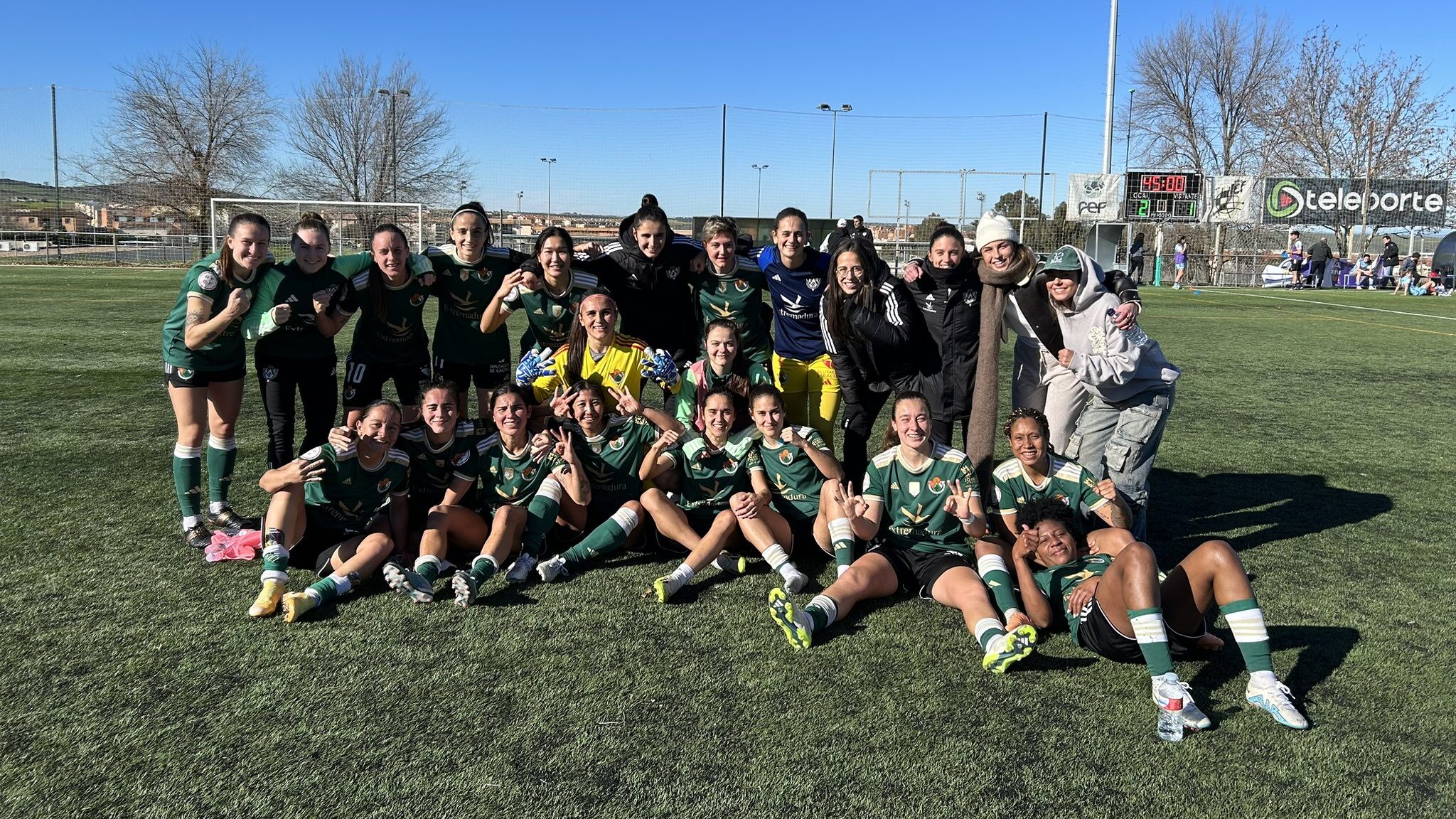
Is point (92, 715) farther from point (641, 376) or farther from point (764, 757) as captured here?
point (641, 376)

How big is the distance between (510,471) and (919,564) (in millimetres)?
1864

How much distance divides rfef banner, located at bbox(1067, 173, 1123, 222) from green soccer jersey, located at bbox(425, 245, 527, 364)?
26.4 m

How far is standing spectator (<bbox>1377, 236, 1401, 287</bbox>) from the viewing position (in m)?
28.5

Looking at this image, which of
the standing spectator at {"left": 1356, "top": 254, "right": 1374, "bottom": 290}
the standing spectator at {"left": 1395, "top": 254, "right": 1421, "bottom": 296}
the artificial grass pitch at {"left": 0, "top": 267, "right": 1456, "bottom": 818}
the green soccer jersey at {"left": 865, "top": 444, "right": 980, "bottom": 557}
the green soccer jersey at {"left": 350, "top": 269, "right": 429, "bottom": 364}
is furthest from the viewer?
the standing spectator at {"left": 1356, "top": 254, "right": 1374, "bottom": 290}

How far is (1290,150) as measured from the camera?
38094mm

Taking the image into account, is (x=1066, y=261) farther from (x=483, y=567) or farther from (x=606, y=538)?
(x=483, y=567)

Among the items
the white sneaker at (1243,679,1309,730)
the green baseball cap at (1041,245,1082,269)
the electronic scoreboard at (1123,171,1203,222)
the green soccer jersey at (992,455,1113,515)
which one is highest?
the electronic scoreboard at (1123,171,1203,222)

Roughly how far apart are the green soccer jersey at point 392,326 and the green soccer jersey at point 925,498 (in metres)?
2.54

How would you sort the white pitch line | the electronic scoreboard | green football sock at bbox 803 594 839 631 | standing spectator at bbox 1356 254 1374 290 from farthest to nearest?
standing spectator at bbox 1356 254 1374 290 → the electronic scoreboard → the white pitch line → green football sock at bbox 803 594 839 631

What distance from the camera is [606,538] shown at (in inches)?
169

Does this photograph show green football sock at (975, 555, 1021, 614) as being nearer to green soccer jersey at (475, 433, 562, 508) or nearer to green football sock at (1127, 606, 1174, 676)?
green football sock at (1127, 606, 1174, 676)

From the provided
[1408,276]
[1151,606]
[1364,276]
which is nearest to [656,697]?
[1151,606]

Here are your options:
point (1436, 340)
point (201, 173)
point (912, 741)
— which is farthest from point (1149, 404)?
point (201, 173)

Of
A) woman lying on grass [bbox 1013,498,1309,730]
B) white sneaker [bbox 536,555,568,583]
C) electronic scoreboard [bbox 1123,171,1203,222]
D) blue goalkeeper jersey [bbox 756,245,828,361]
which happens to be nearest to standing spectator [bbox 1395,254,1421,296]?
electronic scoreboard [bbox 1123,171,1203,222]
